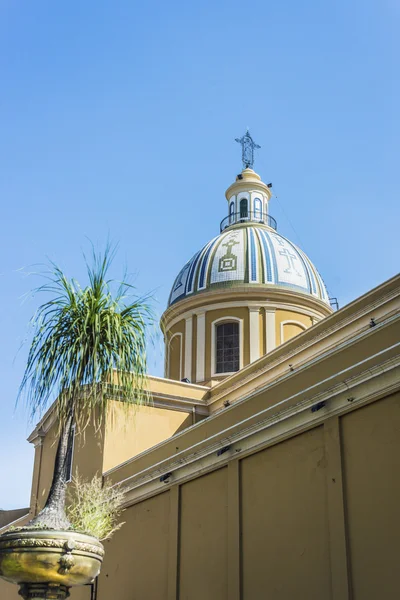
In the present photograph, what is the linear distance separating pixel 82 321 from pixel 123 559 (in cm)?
814

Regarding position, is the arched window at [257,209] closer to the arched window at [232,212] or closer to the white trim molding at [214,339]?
the arched window at [232,212]

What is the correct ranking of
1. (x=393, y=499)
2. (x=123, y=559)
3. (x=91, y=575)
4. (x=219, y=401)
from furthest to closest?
(x=219, y=401)
(x=123, y=559)
(x=393, y=499)
(x=91, y=575)

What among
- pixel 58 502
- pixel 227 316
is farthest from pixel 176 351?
pixel 58 502

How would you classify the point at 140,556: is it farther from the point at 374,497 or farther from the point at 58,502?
the point at 374,497

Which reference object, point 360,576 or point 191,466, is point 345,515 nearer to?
point 360,576

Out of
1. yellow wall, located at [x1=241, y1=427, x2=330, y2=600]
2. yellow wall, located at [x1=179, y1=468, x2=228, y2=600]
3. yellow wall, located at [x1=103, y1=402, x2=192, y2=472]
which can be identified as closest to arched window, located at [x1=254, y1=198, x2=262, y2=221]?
yellow wall, located at [x1=103, y1=402, x2=192, y2=472]

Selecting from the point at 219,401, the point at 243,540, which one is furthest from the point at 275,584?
the point at 219,401

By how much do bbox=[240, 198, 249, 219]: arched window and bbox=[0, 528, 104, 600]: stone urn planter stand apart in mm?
22686

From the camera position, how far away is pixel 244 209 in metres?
31.2

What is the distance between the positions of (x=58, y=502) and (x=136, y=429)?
35.5 ft

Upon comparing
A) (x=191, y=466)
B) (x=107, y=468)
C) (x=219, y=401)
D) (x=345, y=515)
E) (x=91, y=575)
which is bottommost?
(x=91, y=575)

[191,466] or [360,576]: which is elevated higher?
[191,466]

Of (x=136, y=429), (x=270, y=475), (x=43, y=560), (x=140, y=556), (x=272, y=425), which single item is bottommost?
(x=43, y=560)

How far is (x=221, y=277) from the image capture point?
27.4 metres
